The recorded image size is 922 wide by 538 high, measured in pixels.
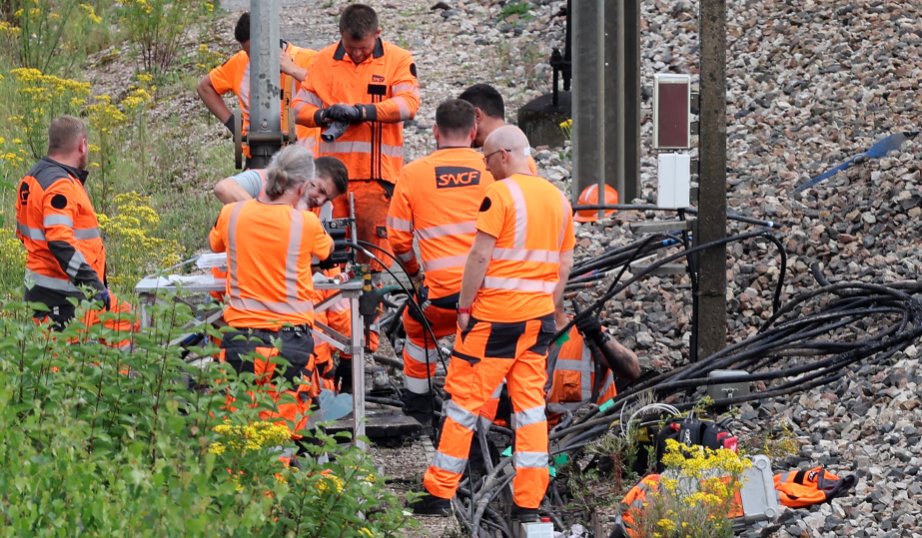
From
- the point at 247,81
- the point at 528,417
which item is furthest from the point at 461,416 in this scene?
the point at 247,81

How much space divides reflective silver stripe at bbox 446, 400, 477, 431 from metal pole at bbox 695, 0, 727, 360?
236 centimetres

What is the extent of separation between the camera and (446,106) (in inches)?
255

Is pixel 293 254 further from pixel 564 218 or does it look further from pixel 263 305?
pixel 564 218

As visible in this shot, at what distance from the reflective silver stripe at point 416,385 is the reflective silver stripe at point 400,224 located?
894 millimetres

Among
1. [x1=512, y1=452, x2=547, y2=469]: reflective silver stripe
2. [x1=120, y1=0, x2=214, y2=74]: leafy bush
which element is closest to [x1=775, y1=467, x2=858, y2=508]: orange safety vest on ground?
[x1=512, y1=452, x2=547, y2=469]: reflective silver stripe

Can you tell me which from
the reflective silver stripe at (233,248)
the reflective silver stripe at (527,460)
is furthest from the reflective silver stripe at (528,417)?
the reflective silver stripe at (233,248)

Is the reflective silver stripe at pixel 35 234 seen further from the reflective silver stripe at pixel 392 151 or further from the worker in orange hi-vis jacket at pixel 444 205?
the reflective silver stripe at pixel 392 151

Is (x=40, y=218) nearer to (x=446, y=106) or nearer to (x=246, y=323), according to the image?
(x=246, y=323)

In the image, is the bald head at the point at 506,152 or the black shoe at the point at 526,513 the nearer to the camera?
the black shoe at the point at 526,513

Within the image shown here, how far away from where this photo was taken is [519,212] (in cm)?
588

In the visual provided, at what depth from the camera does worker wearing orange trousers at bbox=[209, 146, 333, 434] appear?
18.6 ft

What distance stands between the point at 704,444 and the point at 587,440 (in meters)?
0.94

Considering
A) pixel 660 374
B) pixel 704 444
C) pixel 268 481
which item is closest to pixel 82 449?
pixel 268 481

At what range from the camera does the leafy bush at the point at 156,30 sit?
15180mm
